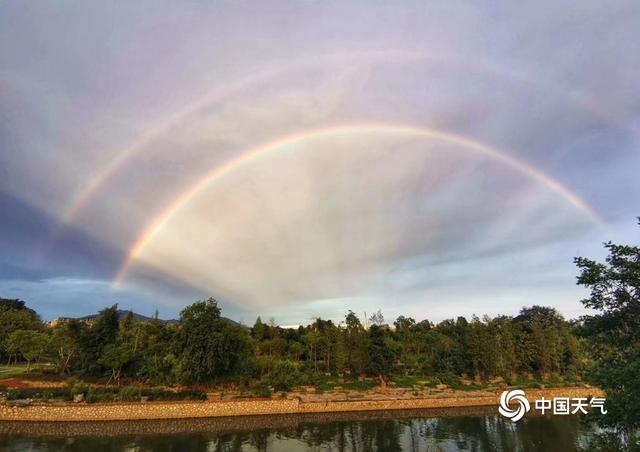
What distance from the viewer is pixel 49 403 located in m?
32.7

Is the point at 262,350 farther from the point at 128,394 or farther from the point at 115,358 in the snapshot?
the point at 128,394

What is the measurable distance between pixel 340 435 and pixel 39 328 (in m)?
68.9

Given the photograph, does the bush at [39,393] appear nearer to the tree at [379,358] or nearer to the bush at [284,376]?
the bush at [284,376]

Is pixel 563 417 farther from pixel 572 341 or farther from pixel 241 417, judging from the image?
pixel 241 417

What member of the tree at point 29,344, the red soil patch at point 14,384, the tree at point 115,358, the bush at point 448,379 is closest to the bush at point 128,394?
the tree at point 115,358

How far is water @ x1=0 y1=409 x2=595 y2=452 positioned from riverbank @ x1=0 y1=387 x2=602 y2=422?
776mm

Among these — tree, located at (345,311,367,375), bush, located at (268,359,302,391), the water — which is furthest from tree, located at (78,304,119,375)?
tree, located at (345,311,367,375)

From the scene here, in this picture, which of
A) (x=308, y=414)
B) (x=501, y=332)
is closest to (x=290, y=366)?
(x=308, y=414)

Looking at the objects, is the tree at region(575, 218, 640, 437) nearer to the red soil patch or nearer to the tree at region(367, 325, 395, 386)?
the tree at region(367, 325, 395, 386)

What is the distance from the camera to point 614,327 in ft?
49.7

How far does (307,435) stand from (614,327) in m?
25.0

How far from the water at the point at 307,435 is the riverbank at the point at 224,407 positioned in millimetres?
776

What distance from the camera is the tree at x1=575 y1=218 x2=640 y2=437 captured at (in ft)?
44.2

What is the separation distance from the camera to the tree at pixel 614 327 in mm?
13477
